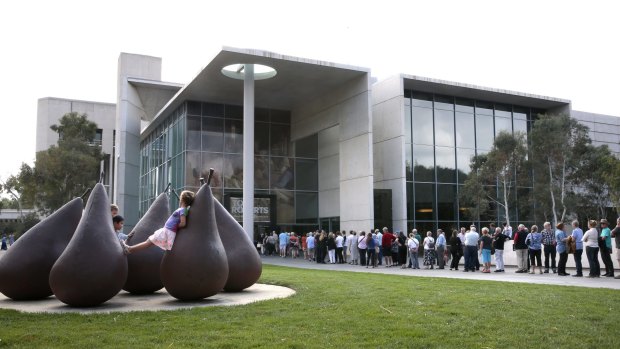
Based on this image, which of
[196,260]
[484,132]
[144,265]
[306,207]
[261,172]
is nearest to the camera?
[196,260]

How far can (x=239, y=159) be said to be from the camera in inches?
1414

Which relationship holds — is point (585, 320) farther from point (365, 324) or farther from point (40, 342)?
point (40, 342)

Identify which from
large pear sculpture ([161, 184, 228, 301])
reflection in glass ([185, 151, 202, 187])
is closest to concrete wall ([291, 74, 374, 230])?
reflection in glass ([185, 151, 202, 187])

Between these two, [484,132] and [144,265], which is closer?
[144,265]

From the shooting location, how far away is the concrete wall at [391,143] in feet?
104

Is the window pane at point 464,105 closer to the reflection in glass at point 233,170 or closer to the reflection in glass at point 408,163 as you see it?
the reflection in glass at point 408,163

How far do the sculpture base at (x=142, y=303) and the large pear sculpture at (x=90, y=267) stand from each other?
0.79ft

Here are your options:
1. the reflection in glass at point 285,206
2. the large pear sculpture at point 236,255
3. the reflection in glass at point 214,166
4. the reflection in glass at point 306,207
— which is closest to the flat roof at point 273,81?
the reflection in glass at point 214,166

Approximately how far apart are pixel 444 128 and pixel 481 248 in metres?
17.5

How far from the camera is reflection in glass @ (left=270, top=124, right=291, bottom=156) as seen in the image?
37750 millimetres

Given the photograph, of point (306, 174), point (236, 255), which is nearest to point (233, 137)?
point (306, 174)

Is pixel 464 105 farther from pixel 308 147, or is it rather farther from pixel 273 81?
pixel 273 81

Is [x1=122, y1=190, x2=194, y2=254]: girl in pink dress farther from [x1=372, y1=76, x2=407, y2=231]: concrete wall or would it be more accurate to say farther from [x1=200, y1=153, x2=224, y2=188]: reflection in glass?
[x1=200, y1=153, x2=224, y2=188]: reflection in glass

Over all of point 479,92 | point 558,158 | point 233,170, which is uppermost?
point 479,92
